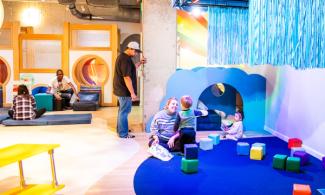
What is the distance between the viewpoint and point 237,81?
6695 mm

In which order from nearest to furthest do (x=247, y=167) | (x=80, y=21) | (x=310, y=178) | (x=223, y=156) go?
(x=310, y=178) < (x=247, y=167) < (x=223, y=156) < (x=80, y=21)

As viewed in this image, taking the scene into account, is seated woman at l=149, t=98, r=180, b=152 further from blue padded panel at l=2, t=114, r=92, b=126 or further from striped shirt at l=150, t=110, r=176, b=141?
blue padded panel at l=2, t=114, r=92, b=126

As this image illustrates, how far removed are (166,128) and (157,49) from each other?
2.17m

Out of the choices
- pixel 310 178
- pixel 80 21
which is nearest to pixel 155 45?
pixel 310 178

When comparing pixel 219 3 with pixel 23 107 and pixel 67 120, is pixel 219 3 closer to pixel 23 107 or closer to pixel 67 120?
pixel 67 120

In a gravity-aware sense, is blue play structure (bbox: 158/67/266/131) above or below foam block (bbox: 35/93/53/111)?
above

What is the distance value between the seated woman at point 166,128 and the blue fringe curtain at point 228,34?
1.59 m

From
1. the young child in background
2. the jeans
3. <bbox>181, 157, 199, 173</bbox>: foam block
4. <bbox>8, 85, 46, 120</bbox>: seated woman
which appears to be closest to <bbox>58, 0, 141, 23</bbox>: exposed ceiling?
<bbox>8, 85, 46, 120</bbox>: seated woman

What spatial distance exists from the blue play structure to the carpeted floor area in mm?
1907

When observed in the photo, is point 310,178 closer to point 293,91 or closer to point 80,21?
point 293,91

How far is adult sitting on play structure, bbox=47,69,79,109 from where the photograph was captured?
10.0 m

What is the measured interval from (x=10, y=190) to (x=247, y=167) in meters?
2.75

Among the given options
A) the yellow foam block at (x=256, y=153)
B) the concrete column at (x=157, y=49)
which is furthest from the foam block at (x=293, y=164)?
the concrete column at (x=157, y=49)

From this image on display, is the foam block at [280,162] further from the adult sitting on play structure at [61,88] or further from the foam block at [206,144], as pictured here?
the adult sitting on play structure at [61,88]
